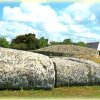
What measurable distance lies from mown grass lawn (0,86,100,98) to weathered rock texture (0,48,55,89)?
1.12 feet

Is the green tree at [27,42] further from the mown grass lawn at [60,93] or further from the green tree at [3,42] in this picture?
the mown grass lawn at [60,93]

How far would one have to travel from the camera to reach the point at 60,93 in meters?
17.0

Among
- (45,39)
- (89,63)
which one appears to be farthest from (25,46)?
(89,63)

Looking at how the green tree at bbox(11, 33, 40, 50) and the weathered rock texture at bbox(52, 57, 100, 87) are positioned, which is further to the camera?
the green tree at bbox(11, 33, 40, 50)

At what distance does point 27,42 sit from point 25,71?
63.2 m

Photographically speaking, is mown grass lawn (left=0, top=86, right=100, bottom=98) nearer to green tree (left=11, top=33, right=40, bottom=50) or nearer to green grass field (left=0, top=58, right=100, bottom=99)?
green grass field (left=0, top=58, right=100, bottom=99)

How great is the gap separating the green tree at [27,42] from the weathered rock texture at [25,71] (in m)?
56.3

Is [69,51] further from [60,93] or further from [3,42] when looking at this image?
[3,42]

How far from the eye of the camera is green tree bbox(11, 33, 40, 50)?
76062 millimetres

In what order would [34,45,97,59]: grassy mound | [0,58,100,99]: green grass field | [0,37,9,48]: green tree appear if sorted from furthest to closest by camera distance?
[0,37,9,48]: green tree → [34,45,97,59]: grassy mound → [0,58,100,99]: green grass field

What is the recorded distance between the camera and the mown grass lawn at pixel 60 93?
16000mm

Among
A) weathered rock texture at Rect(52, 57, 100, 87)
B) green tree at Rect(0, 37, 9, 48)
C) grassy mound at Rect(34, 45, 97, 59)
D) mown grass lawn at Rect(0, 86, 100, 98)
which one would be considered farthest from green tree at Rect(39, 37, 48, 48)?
mown grass lawn at Rect(0, 86, 100, 98)

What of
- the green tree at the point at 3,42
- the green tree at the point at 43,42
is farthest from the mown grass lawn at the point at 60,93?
the green tree at the point at 43,42

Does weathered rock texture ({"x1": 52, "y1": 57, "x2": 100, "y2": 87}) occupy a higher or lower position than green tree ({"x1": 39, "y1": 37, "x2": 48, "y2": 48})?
lower
